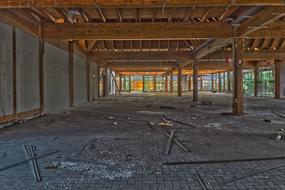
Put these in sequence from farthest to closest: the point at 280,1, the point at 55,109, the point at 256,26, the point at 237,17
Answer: the point at 55,109
the point at 237,17
the point at 256,26
the point at 280,1

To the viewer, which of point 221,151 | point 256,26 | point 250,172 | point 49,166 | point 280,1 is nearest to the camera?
point 250,172

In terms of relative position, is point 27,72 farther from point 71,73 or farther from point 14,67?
point 71,73

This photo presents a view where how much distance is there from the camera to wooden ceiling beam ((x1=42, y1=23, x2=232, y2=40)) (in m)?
9.46

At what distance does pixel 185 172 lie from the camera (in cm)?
341

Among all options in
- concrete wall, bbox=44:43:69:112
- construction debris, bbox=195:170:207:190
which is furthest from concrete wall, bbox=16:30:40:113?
construction debris, bbox=195:170:207:190

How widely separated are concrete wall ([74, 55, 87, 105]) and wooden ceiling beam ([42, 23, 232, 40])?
4.92m

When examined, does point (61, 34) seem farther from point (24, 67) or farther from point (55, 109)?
point (55, 109)

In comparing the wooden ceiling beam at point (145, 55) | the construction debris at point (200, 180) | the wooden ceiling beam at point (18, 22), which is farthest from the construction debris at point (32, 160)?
the wooden ceiling beam at point (145, 55)

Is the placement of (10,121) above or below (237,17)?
below

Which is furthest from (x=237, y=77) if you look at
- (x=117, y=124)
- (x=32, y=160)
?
(x=32, y=160)

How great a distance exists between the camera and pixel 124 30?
9.48 m

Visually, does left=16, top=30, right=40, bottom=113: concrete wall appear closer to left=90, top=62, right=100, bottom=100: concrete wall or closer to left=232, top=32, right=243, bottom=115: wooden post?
left=232, top=32, right=243, bottom=115: wooden post

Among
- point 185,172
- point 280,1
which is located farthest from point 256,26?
point 185,172

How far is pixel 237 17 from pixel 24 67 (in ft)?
23.9
